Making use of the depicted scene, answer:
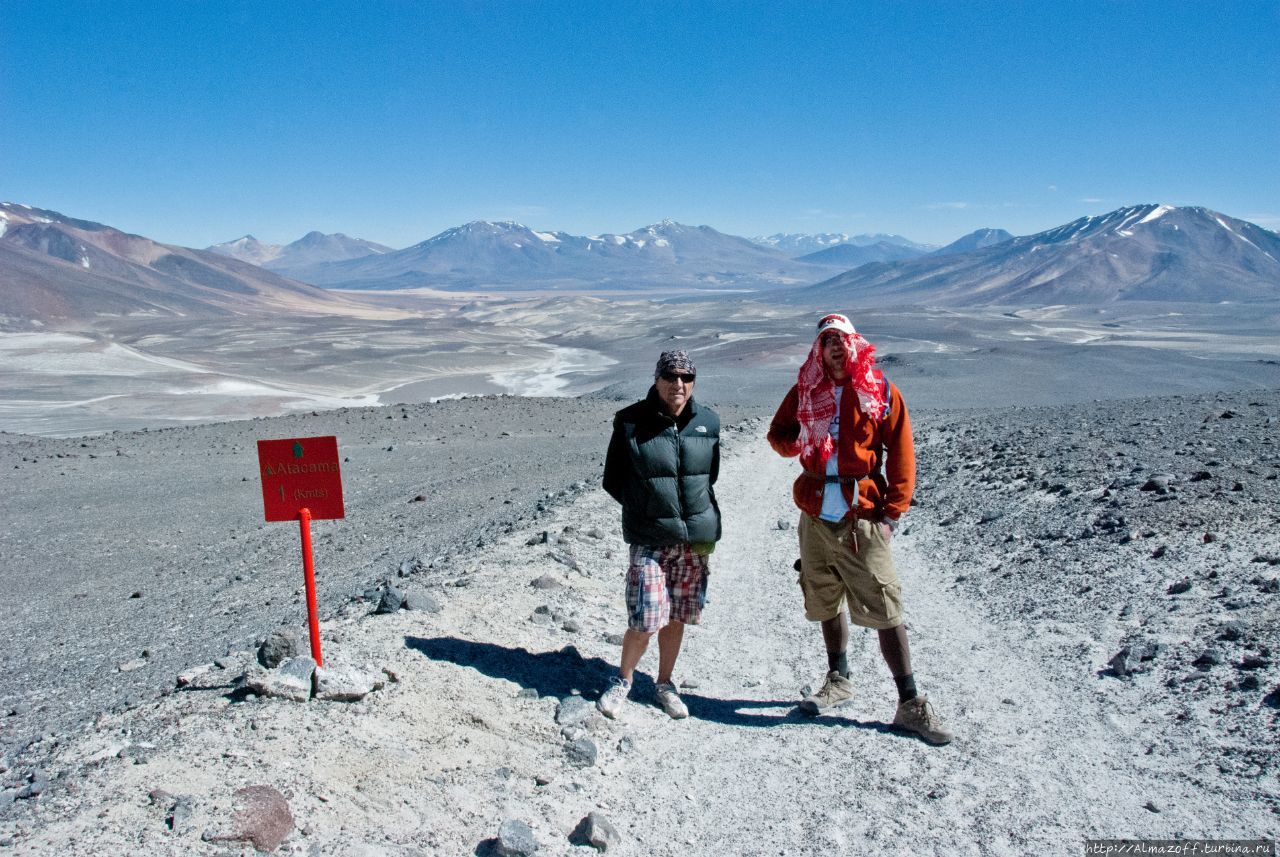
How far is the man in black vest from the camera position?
3652 mm

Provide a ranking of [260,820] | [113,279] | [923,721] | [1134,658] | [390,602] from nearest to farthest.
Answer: [260,820]
[923,721]
[1134,658]
[390,602]
[113,279]

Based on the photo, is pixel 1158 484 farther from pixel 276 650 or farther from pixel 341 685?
pixel 276 650

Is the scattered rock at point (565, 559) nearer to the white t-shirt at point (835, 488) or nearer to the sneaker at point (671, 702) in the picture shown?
the sneaker at point (671, 702)

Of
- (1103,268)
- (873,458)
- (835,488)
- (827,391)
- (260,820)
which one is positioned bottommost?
(260,820)

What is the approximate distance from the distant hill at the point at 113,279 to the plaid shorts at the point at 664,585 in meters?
78.9

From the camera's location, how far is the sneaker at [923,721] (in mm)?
3789

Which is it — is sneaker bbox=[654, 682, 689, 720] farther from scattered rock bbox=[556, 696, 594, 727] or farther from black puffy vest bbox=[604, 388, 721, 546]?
black puffy vest bbox=[604, 388, 721, 546]

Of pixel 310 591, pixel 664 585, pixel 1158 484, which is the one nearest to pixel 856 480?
pixel 664 585

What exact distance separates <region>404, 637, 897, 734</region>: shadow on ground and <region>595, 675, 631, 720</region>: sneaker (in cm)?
19

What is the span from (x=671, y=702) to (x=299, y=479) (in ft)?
6.07

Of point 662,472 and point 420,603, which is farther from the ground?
point 662,472

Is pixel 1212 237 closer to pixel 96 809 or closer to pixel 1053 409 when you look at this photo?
pixel 1053 409

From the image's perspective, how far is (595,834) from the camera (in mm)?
3121

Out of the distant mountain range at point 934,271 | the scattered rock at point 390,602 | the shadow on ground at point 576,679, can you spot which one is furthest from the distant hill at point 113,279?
the shadow on ground at point 576,679
